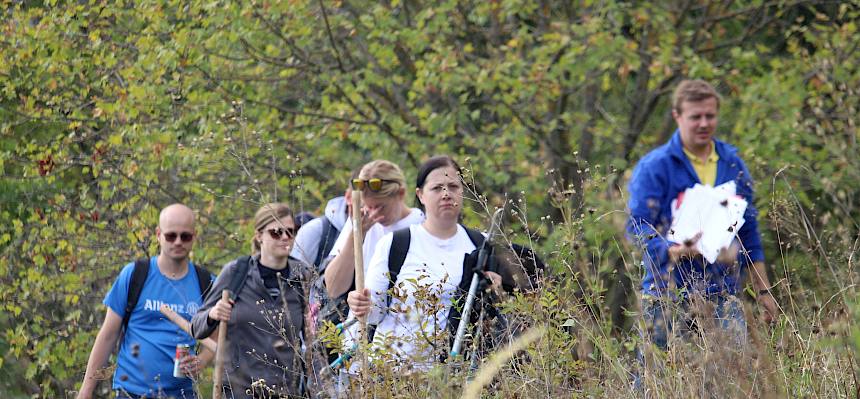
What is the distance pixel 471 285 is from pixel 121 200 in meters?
5.55

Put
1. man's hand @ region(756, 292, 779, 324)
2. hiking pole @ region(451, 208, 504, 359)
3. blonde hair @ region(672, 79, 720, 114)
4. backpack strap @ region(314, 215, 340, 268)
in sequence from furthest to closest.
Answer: backpack strap @ region(314, 215, 340, 268), blonde hair @ region(672, 79, 720, 114), hiking pole @ region(451, 208, 504, 359), man's hand @ region(756, 292, 779, 324)

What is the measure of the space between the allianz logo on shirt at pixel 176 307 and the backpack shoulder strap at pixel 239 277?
584 millimetres

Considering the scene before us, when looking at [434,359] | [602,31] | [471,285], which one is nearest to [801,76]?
[602,31]

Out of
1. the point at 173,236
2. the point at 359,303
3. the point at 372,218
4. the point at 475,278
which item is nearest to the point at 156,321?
the point at 173,236

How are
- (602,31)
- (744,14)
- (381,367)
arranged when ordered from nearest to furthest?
1. (381,367)
2. (602,31)
3. (744,14)

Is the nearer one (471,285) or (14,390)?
(471,285)

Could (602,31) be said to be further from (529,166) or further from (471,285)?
(471,285)

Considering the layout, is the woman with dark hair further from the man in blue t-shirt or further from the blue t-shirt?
the blue t-shirt

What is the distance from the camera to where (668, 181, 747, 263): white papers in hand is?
539cm

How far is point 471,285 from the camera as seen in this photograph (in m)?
5.03

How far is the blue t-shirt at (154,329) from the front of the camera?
20.7 feet

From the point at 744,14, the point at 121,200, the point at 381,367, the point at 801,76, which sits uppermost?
the point at 744,14

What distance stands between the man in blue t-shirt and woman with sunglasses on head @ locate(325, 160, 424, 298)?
1009 mm

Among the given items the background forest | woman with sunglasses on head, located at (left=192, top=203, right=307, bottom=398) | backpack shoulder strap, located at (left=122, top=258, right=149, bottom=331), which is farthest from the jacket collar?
backpack shoulder strap, located at (left=122, top=258, right=149, bottom=331)
